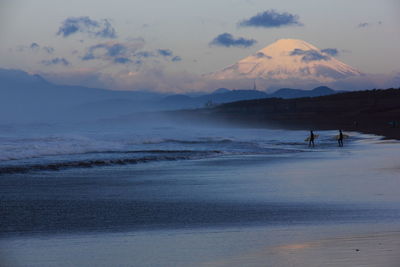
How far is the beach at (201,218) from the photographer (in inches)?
288

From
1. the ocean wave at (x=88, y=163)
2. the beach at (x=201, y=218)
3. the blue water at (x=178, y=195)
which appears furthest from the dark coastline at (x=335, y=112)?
the beach at (x=201, y=218)

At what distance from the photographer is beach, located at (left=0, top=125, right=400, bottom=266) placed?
24.0 ft

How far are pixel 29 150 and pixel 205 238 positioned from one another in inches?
744

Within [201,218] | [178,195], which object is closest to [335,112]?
[178,195]

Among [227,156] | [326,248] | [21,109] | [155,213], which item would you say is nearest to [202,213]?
[155,213]

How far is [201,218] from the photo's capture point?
33.1 ft

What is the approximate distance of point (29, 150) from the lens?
25734 mm

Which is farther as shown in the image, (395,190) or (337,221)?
(395,190)

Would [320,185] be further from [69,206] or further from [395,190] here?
[69,206]

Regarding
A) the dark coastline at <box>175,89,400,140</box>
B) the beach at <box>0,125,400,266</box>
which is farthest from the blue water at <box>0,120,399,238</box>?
the dark coastline at <box>175,89,400,140</box>

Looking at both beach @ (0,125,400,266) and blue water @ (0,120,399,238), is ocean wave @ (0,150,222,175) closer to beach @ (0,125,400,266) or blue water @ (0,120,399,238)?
blue water @ (0,120,399,238)

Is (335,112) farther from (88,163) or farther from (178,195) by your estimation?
(178,195)

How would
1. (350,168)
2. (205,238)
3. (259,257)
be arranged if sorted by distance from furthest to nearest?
1. (350,168)
2. (205,238)
3. (259,257)

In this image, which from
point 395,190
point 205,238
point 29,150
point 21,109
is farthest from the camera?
point 21,109
